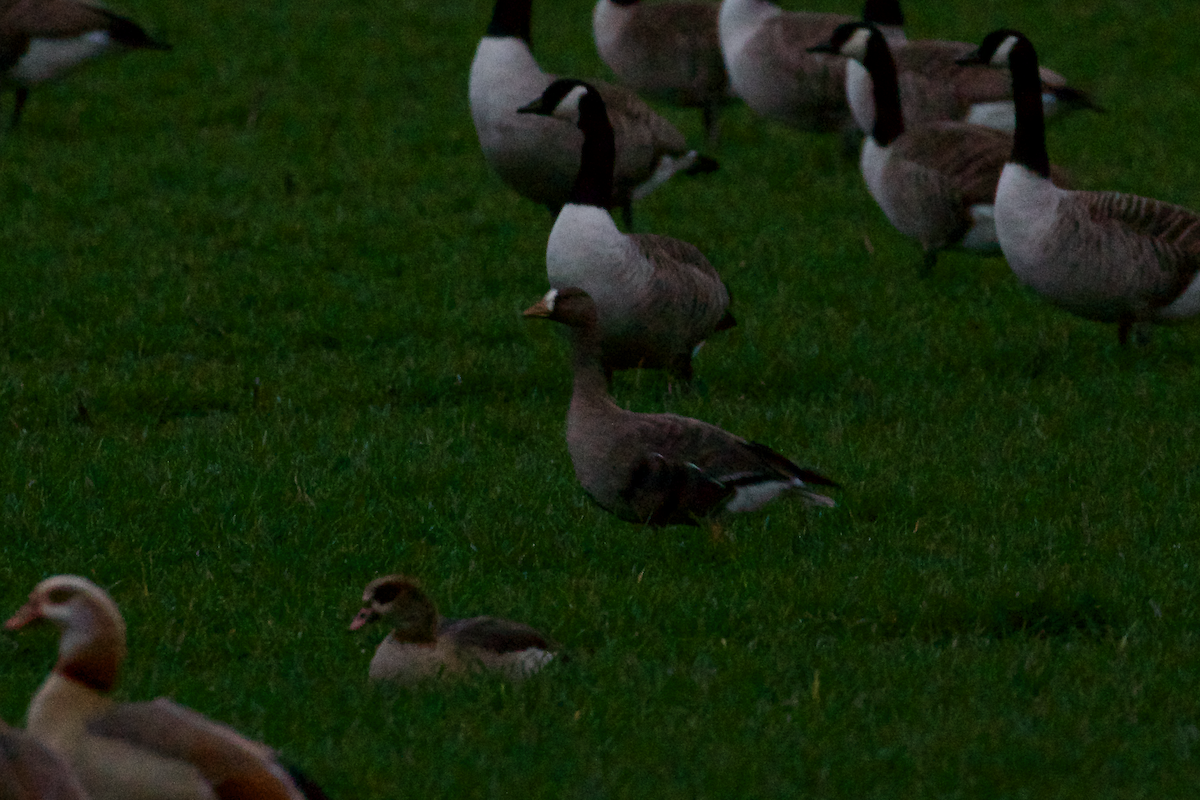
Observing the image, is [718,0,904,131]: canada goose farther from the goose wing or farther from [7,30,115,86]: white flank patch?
the goose wing

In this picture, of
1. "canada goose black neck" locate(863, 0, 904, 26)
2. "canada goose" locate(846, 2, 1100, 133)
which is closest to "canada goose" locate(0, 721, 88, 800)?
"canada goose" locate(846, 2, 1100, 133)

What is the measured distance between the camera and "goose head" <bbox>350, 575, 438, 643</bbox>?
19.3 feet

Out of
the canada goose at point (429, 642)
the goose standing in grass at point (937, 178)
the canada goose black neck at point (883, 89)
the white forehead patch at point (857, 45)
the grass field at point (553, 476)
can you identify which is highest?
the white forehead patch at point (857, 45)

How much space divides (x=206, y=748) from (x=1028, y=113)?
7.81 m

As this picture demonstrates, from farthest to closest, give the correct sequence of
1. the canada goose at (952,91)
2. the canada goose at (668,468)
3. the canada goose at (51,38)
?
the canada goose at (51,38)
the canada goose at (952,91)
the canada goose at (668,468)

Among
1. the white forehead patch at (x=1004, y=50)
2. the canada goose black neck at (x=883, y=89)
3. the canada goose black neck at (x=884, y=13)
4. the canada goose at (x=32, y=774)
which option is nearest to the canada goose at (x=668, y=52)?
the canada goose black neck at (x=884, y=13)

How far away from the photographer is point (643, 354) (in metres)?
9.95

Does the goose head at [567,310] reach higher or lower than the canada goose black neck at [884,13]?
lower

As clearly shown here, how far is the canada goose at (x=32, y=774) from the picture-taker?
4.10 metres

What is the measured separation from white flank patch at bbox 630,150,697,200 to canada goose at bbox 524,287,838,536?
567 centimetres

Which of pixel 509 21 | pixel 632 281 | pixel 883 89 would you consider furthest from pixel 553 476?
pixel 883 89

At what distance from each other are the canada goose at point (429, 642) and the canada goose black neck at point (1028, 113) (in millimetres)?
5961

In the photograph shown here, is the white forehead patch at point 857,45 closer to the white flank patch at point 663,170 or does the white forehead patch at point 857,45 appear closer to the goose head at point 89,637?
the white flank patch at point 663,170

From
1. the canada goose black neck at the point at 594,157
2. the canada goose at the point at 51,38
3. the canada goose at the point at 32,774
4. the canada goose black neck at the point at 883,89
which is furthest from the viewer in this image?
the canada goose at the point at 51,38
